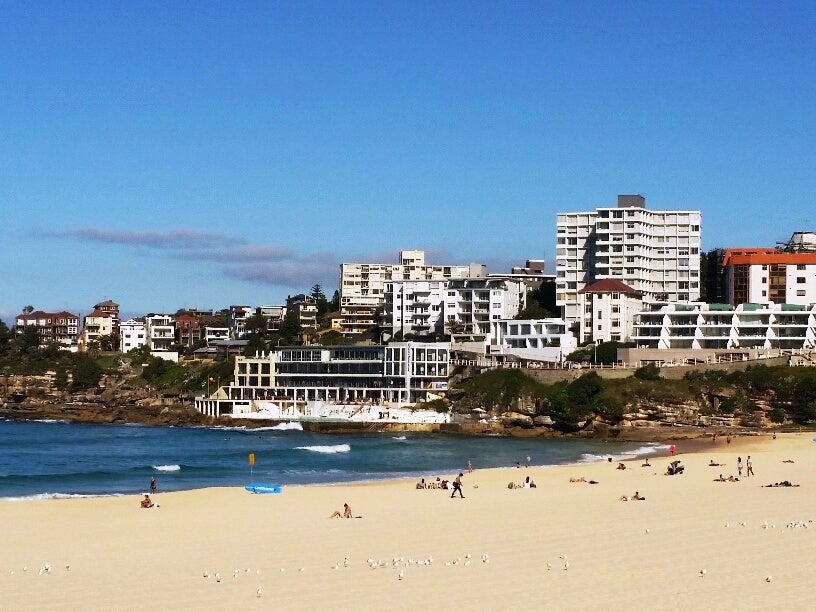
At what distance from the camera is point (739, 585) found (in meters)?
19.4

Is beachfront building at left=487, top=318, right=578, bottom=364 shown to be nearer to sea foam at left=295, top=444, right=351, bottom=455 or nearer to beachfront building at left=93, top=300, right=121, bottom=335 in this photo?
sea foam at left=295, top=444, right=351, bottom=455

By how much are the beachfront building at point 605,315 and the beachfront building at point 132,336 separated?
68038 millimetres

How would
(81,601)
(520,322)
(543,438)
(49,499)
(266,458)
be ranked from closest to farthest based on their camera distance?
(81,601) < (49,499) < (266,458) < (543,438) < (520,322)

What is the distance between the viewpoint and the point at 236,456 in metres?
61.0

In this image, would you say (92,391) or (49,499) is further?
(92,391)

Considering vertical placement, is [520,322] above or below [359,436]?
above

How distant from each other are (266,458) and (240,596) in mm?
40277

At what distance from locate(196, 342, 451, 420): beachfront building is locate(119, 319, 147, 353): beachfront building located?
156 ft

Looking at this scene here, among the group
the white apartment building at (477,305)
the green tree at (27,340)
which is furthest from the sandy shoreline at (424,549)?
A: the green tree at (27,340)

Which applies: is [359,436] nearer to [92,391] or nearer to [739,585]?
[92,391]

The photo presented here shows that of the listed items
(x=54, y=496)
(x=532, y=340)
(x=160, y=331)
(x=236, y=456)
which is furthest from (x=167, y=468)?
(x=160, y=331)

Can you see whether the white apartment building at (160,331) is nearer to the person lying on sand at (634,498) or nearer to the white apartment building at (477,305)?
the white apartment building at (477,305)

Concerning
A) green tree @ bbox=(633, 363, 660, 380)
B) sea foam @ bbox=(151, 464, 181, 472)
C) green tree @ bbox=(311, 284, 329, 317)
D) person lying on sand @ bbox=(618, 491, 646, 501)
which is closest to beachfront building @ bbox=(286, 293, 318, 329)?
green tree @ bbox=(311, 284, 329, 317)

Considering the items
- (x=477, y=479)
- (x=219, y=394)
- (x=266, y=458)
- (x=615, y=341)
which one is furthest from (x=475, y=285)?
(x=477, y=479)
